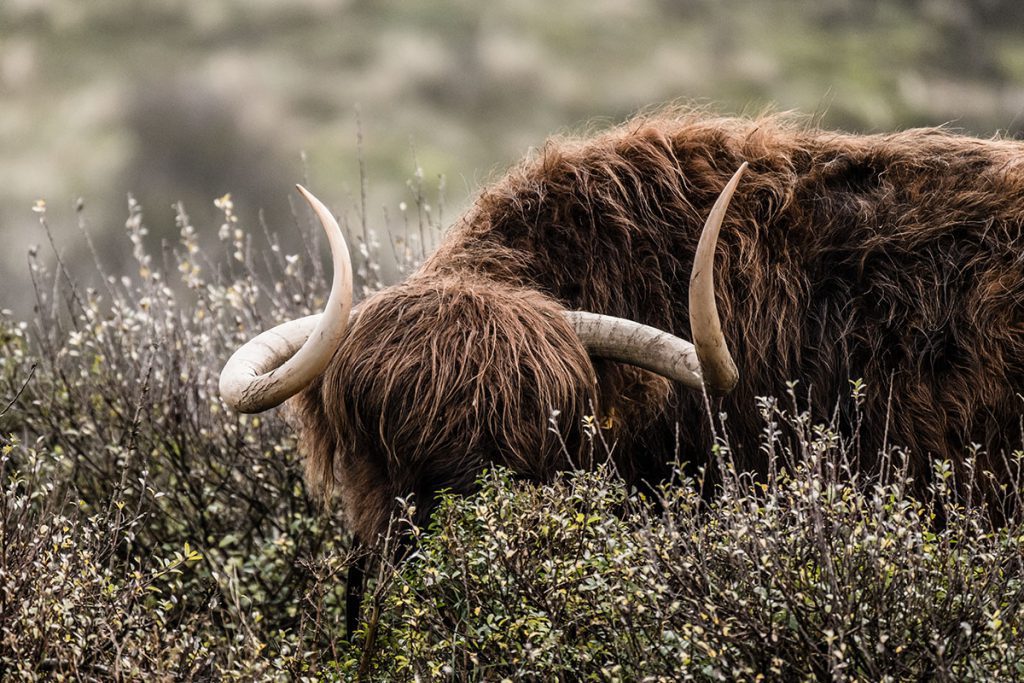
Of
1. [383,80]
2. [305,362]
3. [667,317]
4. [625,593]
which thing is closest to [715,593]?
[625,593]

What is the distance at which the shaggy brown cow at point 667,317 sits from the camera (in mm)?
4320

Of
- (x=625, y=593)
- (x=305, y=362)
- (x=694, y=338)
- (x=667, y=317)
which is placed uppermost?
(x=305, y=362)

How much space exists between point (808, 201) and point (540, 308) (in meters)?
1.30

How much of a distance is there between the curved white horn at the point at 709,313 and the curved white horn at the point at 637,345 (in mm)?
85

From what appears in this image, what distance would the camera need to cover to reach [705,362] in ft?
14.0

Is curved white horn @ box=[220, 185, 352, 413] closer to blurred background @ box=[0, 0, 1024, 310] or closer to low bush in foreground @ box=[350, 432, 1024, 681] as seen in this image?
low bush in foreground @ box=[350, 432, 1024, 681]

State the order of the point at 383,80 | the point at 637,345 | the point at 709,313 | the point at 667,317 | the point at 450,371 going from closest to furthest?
the point at 709,313 → the point at 450,371 → the point at 637,345 → the point at 667,317 → the point at 383,80

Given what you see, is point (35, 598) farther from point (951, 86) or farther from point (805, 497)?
point (951, 86)

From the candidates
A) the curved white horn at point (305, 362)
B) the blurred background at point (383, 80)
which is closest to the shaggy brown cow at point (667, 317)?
the curved white horn at point (305, 362)

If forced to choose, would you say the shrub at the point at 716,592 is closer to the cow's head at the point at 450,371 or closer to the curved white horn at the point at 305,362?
the cow's head at the point at 450,371

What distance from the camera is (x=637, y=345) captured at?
4.55 m

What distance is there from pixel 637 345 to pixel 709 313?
44 centimetres

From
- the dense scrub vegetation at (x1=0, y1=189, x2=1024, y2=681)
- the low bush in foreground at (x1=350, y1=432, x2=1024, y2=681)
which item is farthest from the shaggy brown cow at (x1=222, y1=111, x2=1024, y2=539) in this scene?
the low bush in foreground at (x1=350, y1=432, x2=1024, y2=681)

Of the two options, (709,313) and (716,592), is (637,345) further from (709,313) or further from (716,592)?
(716,592)
